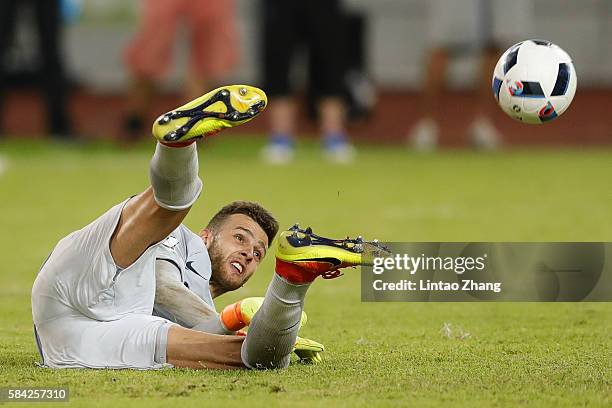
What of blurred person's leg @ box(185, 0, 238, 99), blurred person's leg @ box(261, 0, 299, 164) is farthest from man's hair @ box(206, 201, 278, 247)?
blurred person's leg @ box(185, 0, 238, 99)

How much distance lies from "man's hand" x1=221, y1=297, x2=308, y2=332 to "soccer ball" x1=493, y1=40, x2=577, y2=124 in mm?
1594

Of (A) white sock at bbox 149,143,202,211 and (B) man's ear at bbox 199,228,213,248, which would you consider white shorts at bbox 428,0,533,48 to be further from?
(A) white sock at bbox 149,143,202,211

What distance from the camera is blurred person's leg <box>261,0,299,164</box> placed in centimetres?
1248

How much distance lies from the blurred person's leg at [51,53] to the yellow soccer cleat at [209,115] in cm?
962

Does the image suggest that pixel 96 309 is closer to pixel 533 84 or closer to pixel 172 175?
pixel 172 175

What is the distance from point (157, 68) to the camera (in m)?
13.5

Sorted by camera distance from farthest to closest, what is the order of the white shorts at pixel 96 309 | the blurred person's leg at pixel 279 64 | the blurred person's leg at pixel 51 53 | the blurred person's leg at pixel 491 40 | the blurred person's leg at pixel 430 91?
the blurred person's leg at pixel 430 91, the blurred person's leg at pixel 491 40, the blurred person's leg at pixel 51 53, the blurred person's leg at pixel 279 64, the white shorts at pixel 96 309

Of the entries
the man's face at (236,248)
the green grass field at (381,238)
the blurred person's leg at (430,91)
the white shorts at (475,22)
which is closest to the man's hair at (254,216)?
the man's face at (236,248)

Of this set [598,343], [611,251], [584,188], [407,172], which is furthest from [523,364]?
[407,172]

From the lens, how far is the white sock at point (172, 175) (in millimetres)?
4336

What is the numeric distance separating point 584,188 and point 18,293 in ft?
18.5

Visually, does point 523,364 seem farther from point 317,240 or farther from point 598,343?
point 317,240

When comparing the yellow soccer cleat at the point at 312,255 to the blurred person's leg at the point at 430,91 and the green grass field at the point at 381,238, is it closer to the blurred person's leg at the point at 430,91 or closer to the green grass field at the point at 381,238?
the green grass field at the point at 381,238

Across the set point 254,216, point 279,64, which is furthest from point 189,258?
point 279,64
